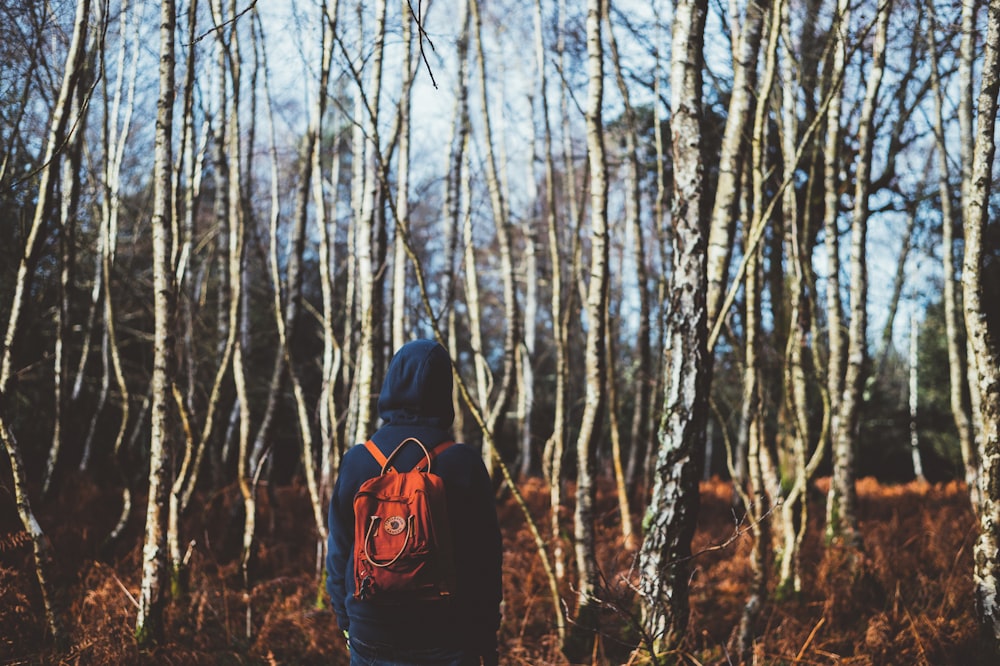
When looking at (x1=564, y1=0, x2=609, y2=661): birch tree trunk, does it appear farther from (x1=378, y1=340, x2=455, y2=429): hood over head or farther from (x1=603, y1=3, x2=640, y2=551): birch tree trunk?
(x1=378, y1=340, x2=455, y2=429): hood over head

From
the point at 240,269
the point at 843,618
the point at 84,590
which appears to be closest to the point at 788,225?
the point at 843,618

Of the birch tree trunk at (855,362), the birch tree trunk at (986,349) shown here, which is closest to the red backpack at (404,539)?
the birch tree trunk at (986,349)

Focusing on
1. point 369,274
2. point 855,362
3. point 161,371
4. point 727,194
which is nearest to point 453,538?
point 161,371

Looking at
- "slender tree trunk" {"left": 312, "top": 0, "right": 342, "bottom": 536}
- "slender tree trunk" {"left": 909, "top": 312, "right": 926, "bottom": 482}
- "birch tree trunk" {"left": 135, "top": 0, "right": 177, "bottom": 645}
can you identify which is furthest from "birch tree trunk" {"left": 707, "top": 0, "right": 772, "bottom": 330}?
"slender tree trunk" {"left": 909, "top": 312, "right": 926, "bottom": 482}

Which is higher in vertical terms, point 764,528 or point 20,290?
point 20,290

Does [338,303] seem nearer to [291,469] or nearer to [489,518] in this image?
[291,469]

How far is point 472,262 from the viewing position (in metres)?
6.52

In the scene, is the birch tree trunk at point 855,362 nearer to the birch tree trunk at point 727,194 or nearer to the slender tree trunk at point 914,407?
the birch tree trunk at point 727,194

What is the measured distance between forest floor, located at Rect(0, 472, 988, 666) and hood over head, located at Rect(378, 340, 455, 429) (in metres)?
1.15

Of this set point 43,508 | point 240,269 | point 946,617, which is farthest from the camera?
point 43,508

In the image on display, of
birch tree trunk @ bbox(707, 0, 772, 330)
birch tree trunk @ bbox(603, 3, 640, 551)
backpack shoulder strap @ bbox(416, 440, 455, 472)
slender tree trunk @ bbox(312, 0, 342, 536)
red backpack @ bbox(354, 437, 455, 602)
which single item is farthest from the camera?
birch tree trunk @ bbox(603, 3, 640, 551)

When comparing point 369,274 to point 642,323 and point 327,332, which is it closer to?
point 327,332

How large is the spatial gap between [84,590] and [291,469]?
9.25m

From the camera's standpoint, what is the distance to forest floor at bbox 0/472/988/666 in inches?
147
